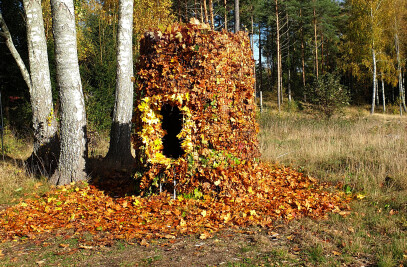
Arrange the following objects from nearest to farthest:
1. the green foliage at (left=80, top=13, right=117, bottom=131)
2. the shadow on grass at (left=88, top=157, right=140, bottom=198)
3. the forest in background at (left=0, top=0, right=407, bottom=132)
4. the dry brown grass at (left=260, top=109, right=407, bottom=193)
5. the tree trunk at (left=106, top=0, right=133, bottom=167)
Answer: the shadow on grass at (left=88, top=157, right=140, bottom=198) → the dry brown grass at (left=260, top=109, right=407, bottom=193) → the tree trunk at (left=106, top=0, right=133, bottom=167) → the green foliage at (left=80, top=13, right=117, bottom=131) → the forest in background at (left=0, top=0, right=407, bottom=132)

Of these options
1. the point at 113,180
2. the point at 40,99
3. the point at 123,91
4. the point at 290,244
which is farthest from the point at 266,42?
the point at 290,244

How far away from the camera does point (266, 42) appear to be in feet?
125

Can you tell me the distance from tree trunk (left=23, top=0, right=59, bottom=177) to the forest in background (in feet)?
8.65

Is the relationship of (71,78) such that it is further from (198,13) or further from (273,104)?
(273,104)

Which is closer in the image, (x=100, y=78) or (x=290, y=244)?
(x=290, y=244)

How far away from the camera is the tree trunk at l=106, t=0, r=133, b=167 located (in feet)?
25.9

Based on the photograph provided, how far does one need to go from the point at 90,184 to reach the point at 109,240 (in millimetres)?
2837

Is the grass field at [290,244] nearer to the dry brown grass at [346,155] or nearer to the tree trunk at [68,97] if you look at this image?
the dry brown grass at [346,155]

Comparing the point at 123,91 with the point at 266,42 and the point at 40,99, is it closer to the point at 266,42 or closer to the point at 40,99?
the point at 40,99

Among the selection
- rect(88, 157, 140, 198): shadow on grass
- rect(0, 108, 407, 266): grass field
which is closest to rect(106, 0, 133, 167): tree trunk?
rect(88, 157, 140, 198): shadow on grass

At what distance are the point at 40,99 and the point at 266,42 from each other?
34.2m

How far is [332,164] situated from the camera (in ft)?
25.7

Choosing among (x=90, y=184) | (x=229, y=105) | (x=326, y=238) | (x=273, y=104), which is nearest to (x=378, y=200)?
(x=326, y=238)

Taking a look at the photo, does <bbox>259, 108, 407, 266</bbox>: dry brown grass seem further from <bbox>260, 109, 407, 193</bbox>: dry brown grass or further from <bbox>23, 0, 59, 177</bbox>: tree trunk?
<bbox>23, 0, 59, 177</bbox>: tree trunk
